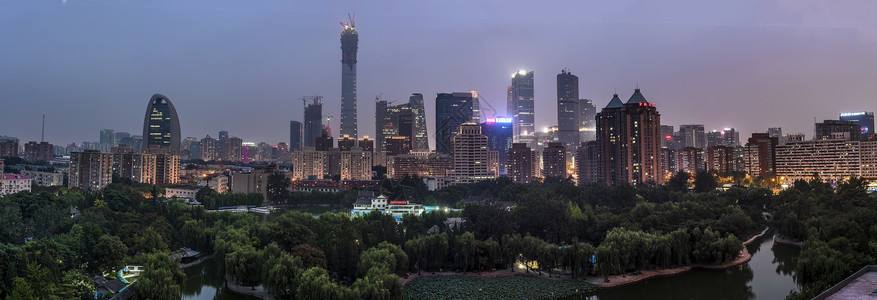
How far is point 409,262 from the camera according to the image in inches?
1051

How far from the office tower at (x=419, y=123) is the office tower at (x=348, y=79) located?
67.0 feet

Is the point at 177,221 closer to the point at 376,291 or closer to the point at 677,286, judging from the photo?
the point at 376,291

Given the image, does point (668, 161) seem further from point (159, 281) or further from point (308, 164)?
point (159, 281)

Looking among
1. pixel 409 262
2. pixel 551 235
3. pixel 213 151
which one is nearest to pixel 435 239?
pixel 409 262

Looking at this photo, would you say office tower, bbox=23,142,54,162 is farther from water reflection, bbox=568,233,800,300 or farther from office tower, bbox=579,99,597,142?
office tower, bbox=579,99,597,142

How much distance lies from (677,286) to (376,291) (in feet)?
48.7

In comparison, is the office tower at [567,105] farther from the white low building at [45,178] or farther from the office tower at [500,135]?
the white low building at [45,178]

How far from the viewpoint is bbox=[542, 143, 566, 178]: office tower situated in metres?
92.4

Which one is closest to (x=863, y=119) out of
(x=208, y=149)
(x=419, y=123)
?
(x=419, y=123)

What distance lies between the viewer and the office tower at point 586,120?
16786 centimetres

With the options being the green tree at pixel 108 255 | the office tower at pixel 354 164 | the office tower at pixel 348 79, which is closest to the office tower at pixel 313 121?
the office tower at pixel 348 79

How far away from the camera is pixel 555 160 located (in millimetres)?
93250

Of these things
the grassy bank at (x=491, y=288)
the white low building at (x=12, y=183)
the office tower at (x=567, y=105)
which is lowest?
the grassy bank at (x=491, y=288)

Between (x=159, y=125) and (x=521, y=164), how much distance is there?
72.2 meters
